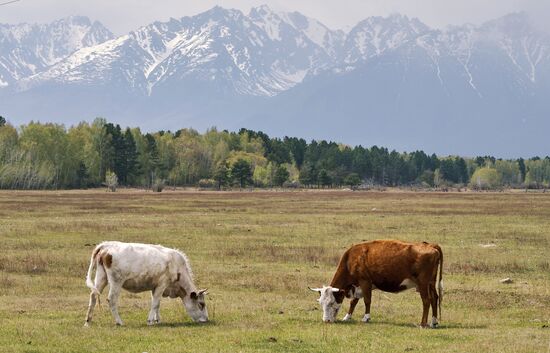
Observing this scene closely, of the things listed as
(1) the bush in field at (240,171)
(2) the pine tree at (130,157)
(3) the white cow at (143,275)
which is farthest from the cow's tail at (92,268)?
(1) the bush in field at (240,171)

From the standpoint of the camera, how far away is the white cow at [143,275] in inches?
813

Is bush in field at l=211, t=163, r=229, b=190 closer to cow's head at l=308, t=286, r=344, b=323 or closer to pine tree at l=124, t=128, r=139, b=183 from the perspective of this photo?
pine tree at l=124, t=128, r=139, b=183

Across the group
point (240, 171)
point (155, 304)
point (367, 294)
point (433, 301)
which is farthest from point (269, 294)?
point (240, 171)

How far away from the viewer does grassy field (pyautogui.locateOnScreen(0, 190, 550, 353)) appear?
18875 mm

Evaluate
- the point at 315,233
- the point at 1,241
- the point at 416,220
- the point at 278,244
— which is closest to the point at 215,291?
the point at 278,244

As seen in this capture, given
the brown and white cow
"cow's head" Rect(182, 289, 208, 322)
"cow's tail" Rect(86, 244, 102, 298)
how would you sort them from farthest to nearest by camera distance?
"cow's head" Rect(182, 289, 208, 322)
the brown and white cow
"cow's tail" Rect(86, 244, 102, 298)

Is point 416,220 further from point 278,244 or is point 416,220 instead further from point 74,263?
point 74,263

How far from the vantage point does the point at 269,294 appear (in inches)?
1099

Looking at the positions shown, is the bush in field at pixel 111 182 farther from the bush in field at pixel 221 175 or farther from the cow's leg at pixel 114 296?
the cow's leg at pixel 114 296

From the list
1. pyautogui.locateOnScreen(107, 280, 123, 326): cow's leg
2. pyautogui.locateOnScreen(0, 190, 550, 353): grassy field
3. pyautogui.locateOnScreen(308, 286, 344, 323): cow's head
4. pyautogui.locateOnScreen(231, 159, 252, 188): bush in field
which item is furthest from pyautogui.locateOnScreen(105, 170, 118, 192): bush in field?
pyautogui.locateOnScreen(308, 286, 344, 323): cow's head

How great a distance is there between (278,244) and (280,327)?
24391mm

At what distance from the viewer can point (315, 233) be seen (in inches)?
2083

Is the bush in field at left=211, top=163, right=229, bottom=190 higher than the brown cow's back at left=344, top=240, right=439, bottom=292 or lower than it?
higher

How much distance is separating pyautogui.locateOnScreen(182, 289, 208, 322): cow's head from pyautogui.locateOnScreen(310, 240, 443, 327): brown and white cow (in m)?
3.29
